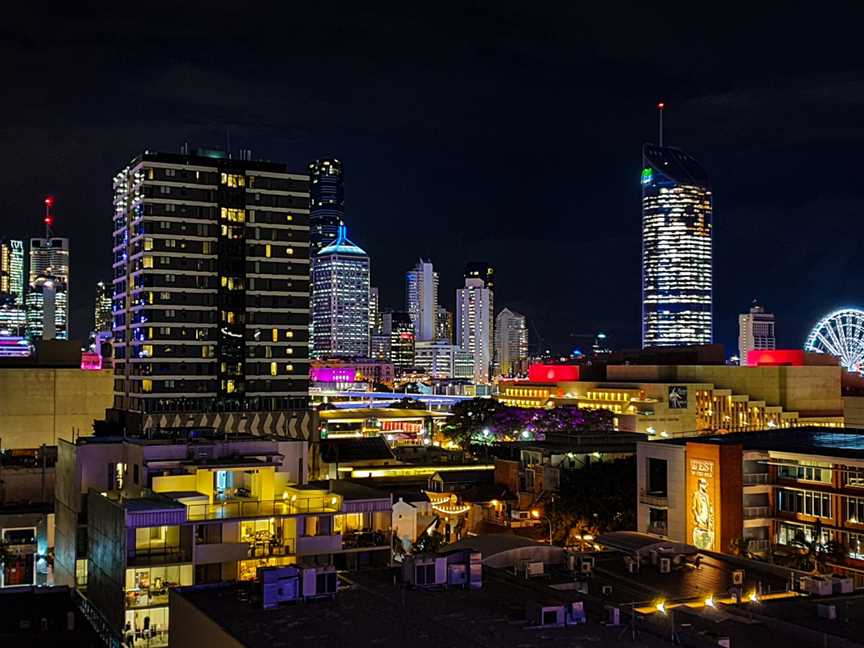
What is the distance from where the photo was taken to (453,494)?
89.1 m

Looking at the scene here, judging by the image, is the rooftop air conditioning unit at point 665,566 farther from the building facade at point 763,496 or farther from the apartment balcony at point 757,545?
the apartment balcony at point 757,545

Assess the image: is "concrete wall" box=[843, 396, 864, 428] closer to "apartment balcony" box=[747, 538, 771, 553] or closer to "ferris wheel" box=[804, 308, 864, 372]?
"ferris wheel" box=[804, 308, 864, 372]

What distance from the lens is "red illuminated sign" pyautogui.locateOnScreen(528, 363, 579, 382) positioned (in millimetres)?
186363

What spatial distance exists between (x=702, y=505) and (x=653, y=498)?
5.05 meters

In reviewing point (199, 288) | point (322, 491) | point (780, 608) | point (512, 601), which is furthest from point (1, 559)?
point (199, 288)

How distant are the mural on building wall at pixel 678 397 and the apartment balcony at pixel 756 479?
84.0 metres

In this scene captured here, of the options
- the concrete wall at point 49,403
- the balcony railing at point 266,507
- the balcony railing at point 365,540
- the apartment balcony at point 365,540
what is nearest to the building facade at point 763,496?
the apartment balcony at point 365,540

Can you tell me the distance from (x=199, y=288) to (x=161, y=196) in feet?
37.3

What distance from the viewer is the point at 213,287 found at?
378ft

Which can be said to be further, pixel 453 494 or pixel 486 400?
pixel 486 400

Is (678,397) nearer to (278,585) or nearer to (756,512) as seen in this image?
(756,512)

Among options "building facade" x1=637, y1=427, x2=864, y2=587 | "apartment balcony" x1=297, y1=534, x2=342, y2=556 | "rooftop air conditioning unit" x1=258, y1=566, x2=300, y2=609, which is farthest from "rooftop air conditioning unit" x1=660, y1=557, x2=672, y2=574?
"rooftop air conditioning unit" x1=258, y1=566, x2=300, y2=609

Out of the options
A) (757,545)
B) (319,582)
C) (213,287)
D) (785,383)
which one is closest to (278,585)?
(319,582)

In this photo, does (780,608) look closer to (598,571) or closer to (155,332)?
(598,571)
